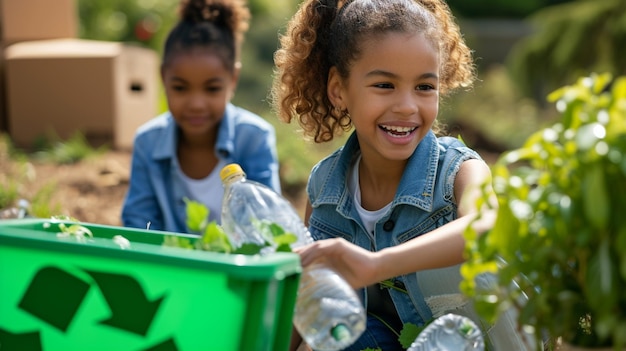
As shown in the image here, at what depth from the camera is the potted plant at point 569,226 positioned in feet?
4.42

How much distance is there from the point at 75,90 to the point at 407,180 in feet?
14.7

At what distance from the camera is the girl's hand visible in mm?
1725

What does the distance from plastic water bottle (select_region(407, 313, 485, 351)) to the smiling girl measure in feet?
1.17

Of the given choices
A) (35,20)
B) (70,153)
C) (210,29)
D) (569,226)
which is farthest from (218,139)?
(35,20)

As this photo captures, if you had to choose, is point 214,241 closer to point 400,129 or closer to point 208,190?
point 400,129

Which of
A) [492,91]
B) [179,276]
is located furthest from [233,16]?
[492,91]

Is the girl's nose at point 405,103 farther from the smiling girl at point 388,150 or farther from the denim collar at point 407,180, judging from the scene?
the denim collar at point 407,180

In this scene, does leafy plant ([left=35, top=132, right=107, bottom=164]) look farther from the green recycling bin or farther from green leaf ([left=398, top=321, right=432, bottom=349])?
the green recycling bin

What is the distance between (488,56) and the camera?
19.5 metres

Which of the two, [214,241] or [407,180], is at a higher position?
[214,241]

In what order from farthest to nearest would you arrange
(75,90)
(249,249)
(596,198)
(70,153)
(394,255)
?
(75,90)
(70,153)
(394,255)
(249,249)
(596,198)

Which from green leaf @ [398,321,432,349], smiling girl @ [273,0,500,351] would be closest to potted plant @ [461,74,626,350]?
green leaf @ [398,321,432,349]

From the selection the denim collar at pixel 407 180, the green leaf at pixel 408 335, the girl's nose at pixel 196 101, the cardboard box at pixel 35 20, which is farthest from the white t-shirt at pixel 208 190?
the cardboard box at pixel 35 20

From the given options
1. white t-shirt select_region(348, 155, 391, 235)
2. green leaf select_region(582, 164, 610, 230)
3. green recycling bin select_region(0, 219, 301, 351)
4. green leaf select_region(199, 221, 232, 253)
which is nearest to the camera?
green leaf select_region(582, 164, 610, 230)
